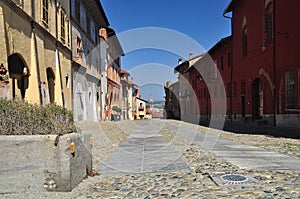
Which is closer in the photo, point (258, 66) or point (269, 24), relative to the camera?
point (269, 24)

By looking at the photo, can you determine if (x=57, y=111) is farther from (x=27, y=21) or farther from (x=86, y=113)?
(x=86, y=113)

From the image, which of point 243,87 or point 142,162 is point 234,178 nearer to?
point 142,162

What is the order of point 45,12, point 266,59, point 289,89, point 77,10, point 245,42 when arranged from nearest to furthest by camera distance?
point 45,12, point 289,89, point 266,59, point 77,10, point 245,42

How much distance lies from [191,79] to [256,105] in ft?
73.0

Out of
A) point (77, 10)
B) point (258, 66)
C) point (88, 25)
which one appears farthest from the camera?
point (88, 25)

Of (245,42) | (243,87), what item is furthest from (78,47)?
(243,87)

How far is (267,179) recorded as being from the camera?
4500mm

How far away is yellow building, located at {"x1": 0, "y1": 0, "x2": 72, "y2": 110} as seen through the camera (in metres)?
8.77

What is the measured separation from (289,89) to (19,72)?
12.0 meters

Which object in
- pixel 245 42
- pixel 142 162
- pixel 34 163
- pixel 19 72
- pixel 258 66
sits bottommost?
pixel 142 162

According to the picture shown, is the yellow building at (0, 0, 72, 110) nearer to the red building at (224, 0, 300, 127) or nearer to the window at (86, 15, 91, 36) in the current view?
the window at (86, 15, 91, 36)

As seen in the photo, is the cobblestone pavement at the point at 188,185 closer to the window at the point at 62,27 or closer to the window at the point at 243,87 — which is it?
the window at the point at 62,27

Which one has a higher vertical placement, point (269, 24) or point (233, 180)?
point (269, 24)

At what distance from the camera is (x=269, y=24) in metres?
16.8
